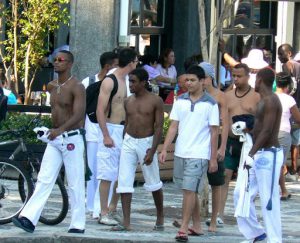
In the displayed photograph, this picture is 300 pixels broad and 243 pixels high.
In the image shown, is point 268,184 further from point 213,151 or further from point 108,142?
point 108,142

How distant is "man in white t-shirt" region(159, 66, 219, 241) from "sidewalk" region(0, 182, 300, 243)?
506 millimetres

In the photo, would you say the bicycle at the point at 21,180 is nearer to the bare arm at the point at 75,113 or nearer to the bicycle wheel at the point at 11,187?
the bicycle wheel at the point at 11,187

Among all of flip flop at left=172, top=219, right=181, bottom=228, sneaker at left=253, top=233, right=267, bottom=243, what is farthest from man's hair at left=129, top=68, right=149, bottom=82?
sneaker at left=253, top=233, right=267, bottom=243

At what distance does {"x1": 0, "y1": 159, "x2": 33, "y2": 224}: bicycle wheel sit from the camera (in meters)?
12.2

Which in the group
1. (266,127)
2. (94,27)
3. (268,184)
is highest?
(94,27)

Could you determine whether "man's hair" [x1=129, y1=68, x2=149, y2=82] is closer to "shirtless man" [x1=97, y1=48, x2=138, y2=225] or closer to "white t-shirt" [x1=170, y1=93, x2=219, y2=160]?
"shirtless man" [x1=97, y1=48, x2=138, y2=225]

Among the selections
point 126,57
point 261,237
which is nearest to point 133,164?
point 126,57

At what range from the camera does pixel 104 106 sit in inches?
484

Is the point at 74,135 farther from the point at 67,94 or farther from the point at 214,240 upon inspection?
the point at 214,240

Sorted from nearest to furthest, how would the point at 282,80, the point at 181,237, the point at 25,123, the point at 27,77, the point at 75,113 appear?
the point at 75,113, the point at 181,237, the point at 282,80, the point at 25,123, the point at 27,77

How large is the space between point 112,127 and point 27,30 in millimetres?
9232

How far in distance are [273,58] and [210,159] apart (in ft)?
47.8

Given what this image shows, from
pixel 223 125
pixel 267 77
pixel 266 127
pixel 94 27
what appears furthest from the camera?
pixel 94 27

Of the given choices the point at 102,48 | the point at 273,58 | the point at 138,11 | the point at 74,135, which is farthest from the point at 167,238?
the point at 273,58
